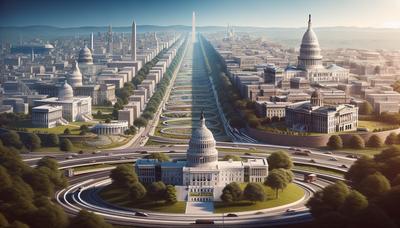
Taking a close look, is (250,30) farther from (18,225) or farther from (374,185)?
(18,225)

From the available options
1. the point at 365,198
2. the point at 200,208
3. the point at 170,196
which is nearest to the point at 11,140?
the point at 170,196

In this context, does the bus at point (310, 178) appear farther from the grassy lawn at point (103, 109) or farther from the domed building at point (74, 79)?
the domed building at point (74, 79)

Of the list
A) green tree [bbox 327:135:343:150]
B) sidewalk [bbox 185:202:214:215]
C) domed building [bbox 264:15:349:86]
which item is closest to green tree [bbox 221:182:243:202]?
sidewalk [bbox 185:202:214:215]

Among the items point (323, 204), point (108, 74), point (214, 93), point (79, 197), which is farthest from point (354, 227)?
point (108, 74)

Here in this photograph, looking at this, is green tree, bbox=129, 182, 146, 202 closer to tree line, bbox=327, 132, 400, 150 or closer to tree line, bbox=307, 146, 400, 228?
tree line, bbox=307, 146, 400, 228

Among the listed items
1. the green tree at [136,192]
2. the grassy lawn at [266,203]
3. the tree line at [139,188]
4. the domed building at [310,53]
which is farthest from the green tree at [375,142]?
the domed building at [310,53]

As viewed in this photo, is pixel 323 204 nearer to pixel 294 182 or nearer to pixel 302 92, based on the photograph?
pixel 294 182

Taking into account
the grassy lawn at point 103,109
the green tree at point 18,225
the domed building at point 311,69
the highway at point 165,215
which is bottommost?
the highway at point 165,215
